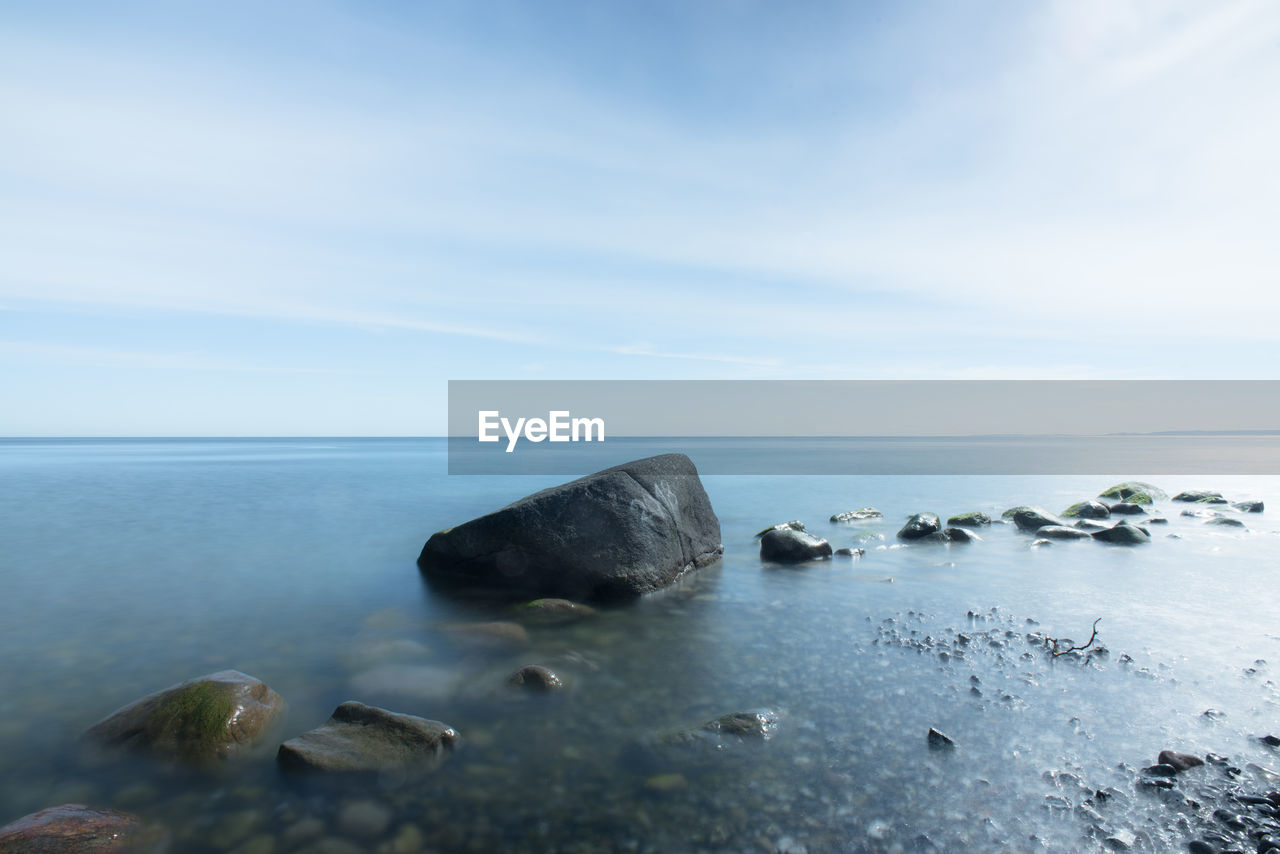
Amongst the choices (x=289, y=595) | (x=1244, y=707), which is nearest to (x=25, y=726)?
(x=289, y=595)

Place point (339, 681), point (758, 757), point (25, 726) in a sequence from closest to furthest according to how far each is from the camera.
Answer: point (758, 757) → point (25, 726) → point (339, 681)

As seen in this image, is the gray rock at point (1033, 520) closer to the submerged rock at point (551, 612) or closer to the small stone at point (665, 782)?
the submerged rock at point (551, 612)

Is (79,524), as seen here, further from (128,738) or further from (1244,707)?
(1244,707)

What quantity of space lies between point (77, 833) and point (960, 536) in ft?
59.1

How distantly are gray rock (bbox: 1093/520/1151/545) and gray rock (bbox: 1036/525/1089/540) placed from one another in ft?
0.98

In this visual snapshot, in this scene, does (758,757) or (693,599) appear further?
(693,599)

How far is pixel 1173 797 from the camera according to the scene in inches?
208

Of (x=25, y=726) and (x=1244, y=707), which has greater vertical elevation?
(x=1244, y=707)

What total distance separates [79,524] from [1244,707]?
28765mm

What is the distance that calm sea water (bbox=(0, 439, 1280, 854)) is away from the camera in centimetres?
513

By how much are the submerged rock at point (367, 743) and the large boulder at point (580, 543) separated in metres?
5.25

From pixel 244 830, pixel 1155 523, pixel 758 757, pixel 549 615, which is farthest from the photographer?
pixel 1155 523

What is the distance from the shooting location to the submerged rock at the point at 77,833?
4625 mm

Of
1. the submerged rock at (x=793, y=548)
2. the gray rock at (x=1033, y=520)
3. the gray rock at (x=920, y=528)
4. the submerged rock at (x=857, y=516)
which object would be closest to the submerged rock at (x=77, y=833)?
the submerged rock at (x=793, y=548)
